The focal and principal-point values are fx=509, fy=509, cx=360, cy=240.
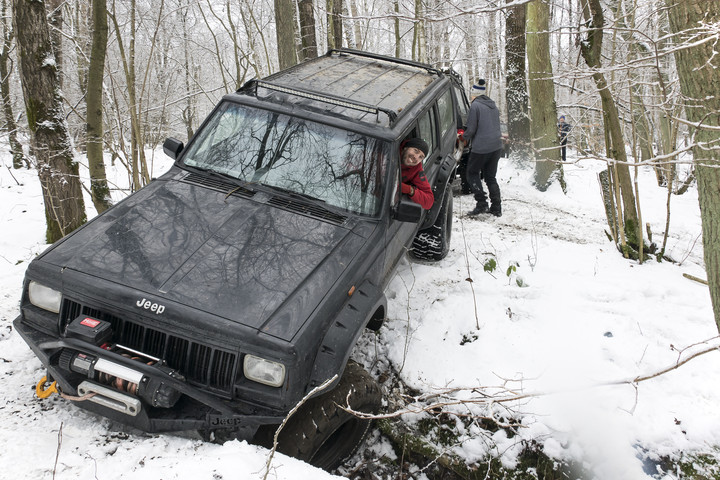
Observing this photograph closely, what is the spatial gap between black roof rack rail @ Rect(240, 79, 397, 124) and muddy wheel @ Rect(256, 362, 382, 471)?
6.17ft

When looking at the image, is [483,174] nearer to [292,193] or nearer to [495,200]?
[495,200]

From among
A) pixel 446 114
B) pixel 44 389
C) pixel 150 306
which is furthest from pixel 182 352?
pixel 446 114

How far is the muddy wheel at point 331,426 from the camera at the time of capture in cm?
270

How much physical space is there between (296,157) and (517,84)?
781 cm

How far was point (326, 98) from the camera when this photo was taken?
13.2 feet

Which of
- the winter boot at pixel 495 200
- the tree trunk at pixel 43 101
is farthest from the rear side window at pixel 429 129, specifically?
the tree trunk at pixel 43 101

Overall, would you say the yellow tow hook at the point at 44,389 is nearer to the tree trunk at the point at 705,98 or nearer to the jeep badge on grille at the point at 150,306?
the jeep badge on grille at the point at 150,306

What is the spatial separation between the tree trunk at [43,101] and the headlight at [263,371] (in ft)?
14.6

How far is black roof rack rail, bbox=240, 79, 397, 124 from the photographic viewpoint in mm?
3862

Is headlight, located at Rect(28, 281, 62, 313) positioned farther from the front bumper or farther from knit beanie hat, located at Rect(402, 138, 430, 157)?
knit beanie hat, located at Rect(402, 138, 430, 157)

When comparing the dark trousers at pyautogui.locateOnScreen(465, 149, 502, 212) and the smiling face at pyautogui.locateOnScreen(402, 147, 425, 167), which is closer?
the smiling face at pyautogui.locateOnScreen(402, 147, 425, 167)

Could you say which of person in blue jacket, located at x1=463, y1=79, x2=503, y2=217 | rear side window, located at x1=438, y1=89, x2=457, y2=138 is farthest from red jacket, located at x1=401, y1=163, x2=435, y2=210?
person in blue jacket, located at x1=463, y1=79, x2=503, y2=217

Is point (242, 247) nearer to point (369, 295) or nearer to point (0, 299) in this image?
point (369, 295)

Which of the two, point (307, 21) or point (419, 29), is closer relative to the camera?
point (307, 21)
